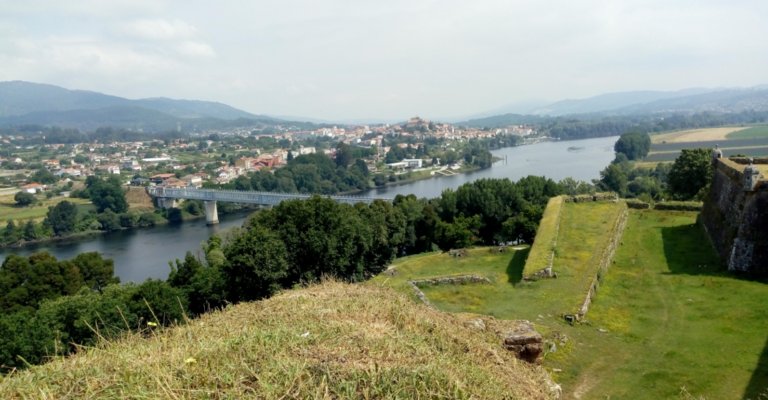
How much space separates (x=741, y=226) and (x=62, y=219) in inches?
2802

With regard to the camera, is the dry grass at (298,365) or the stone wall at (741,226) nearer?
the dry grass at (298,365)

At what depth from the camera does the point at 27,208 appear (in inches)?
3095

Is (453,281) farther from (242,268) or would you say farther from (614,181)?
(614,181)

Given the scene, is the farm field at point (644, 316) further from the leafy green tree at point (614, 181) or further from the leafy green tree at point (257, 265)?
the leafy green tree at point (614, 181)

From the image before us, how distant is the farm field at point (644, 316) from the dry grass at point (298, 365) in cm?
384

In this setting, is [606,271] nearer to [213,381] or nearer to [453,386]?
[453,386]

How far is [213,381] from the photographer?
6145 millimetres

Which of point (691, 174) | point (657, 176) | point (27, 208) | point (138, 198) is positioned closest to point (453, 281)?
point (691, 174)

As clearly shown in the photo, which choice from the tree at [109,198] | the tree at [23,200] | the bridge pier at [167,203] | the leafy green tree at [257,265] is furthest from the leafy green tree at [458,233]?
the tree at [23,200]

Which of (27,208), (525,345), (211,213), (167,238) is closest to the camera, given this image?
(525,345)

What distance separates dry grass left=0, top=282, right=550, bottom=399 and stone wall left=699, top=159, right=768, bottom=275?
12.3m

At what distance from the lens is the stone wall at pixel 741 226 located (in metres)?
17.1

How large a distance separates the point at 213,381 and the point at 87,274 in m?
29.6

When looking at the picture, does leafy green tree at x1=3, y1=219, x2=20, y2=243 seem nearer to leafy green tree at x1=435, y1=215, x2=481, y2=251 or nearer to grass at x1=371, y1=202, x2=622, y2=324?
leafy green tree at x1=435, y1=215, x2=481, y2=251
